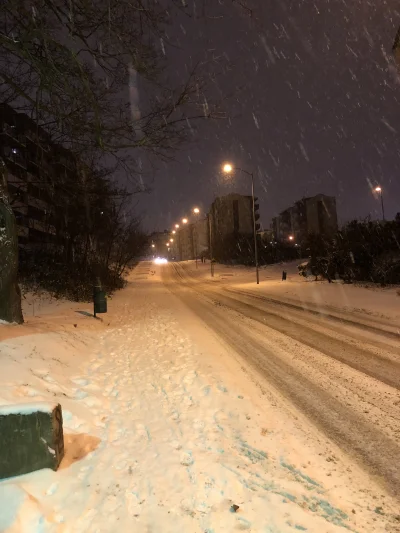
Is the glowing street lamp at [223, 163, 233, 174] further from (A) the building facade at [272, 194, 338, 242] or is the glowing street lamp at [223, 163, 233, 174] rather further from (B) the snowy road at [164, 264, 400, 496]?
(A) the building facade at [272, 194, 338, 242]

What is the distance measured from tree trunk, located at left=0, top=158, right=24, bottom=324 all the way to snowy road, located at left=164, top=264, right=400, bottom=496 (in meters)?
5.12

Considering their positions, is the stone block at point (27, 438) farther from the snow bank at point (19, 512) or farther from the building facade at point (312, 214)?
the building facade at point (312, 214)

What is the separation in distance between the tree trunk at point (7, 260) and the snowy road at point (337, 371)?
5122mm

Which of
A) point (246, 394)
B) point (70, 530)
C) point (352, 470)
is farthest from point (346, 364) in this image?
point (70, 530)

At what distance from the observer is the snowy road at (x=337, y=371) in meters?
4.34

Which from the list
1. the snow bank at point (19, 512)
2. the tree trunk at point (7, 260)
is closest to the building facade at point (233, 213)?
the tree trunk at point (7, 260)

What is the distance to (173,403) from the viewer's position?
18.3ft

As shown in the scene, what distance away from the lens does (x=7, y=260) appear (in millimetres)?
8547

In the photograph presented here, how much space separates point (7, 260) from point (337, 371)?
7.06 meters

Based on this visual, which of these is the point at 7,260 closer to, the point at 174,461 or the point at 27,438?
the point at 27,438

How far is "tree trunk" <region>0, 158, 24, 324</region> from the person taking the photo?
333 inches

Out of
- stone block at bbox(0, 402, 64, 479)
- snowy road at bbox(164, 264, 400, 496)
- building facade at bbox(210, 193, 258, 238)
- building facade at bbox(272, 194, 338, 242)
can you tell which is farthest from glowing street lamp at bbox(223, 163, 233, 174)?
building facade at bbox(272, 194, 338, 242)

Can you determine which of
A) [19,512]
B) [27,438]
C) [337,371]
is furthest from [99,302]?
[19,512]

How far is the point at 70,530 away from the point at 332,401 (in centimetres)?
386
